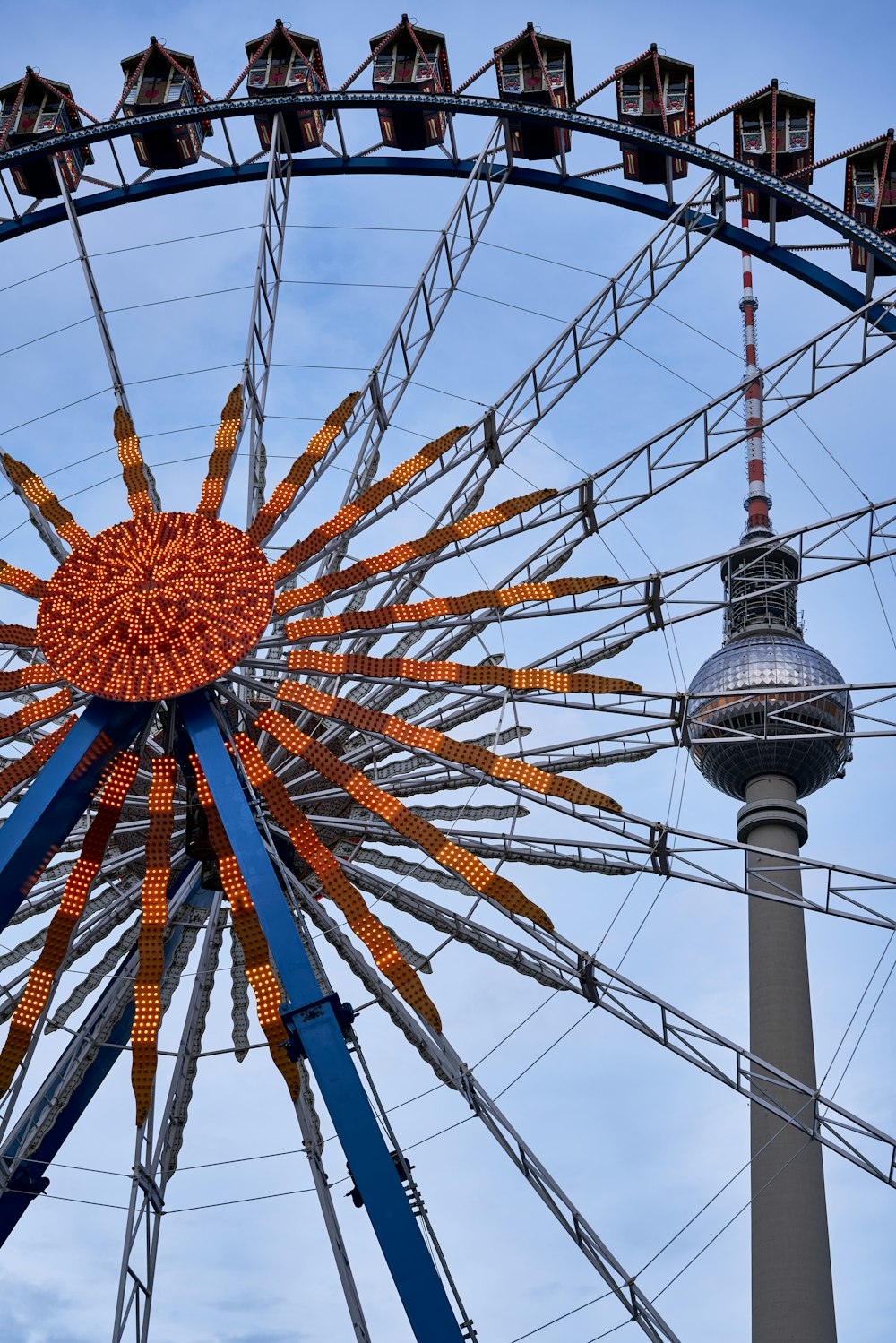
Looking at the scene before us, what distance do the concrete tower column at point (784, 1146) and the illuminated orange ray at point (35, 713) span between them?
32494mm

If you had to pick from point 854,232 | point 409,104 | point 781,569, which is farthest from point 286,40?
point 781,569

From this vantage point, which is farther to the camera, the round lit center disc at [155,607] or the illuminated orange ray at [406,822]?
the round lit center disc at [155,607]

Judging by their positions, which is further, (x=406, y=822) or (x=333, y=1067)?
(x=406, y=822)

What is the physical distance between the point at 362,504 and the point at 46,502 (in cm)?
409

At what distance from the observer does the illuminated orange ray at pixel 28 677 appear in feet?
62.3

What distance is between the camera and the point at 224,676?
19.0 m

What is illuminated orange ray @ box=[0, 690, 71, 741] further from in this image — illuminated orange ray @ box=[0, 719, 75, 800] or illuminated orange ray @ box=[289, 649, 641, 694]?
illuminated orange ray @ box=[289, 649, 641, 694]

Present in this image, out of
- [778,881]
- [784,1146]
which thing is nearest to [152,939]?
[784,1146]

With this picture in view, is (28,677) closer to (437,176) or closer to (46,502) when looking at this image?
(46,502)

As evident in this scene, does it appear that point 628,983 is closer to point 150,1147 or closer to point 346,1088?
point 346,1088

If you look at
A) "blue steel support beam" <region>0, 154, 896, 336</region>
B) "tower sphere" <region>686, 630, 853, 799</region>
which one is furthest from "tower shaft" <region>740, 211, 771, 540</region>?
"blue steel support beam" <region>0, 154, 896, 336</region>

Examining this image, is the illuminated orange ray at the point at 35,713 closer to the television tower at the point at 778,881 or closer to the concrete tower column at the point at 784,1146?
the television tower at the point at 778,881

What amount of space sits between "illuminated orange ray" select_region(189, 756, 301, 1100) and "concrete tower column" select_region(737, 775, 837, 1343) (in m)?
32.4

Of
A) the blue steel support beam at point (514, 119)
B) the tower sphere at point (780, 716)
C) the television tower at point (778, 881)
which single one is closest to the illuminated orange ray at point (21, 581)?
the blue steel support beam at point (514, 119)
